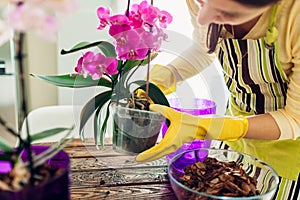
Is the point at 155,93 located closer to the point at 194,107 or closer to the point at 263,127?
the point at 194,107

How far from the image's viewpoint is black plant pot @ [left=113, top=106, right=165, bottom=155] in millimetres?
735

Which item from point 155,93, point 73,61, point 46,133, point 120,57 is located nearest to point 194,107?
point 155,93

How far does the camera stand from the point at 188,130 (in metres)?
0.75

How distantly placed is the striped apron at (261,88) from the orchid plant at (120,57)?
216 mm

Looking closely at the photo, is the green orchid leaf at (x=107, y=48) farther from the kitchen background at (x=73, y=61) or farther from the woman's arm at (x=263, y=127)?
the woman's arm at (x=263, y=127)

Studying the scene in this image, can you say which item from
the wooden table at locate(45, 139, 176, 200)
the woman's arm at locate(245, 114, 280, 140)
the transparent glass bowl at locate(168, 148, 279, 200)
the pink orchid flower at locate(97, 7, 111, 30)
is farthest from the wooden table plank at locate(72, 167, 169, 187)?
the pink orchid flower at locate(97, 7, 111, 30)

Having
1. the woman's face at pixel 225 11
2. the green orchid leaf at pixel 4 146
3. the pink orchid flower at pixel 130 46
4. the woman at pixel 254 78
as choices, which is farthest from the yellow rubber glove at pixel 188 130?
the green orchid leaf at pixel 4 146

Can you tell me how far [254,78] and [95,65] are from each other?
1.30 feet

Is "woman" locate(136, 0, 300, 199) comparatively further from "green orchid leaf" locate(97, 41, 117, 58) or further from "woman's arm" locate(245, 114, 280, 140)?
"green orchid leaf" locate(97, 41, 117, 58)

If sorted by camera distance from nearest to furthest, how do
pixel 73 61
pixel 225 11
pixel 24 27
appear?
pixel 24 27
pixel 225 11
pixel 73 61

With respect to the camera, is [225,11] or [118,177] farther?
[118,177]

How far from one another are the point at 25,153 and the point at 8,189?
0.17 feet

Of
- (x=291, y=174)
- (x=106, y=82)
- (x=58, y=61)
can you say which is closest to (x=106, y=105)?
(x=106, y=82)

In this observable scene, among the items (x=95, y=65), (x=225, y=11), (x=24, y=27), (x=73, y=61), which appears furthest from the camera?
(x=73, y=61)
